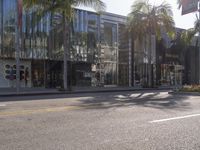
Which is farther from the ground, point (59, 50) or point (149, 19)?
point (149, 19)

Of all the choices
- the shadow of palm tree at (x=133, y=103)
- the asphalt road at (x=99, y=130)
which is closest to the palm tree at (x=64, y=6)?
the shadow of palm tree at (x=133, y=103)

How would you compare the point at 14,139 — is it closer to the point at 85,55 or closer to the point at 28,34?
the point at 28,34

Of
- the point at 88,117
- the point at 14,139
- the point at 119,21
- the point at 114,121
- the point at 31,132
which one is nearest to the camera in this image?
the point at 14,139

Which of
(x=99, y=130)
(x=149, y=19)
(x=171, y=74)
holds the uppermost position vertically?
(x=149, y=19)

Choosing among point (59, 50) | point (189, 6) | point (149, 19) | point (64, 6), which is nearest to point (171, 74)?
point (149, 19)

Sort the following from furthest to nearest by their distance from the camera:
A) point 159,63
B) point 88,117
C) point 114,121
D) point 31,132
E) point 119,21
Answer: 1. point 159,63
2. point 119,21
3. point 88,117
4. point 114,121
5. point 31,132

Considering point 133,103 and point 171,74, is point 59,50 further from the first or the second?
point 133,103

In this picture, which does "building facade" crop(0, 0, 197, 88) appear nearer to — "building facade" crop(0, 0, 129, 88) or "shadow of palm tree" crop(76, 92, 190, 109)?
"building facade" crop(0, 0, 129, 88)

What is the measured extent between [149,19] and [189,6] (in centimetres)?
949

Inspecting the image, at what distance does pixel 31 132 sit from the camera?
909 cm

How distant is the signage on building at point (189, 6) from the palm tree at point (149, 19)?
807 cm

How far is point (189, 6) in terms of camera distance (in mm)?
30234

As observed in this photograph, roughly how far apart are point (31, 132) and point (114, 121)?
2.70 metres

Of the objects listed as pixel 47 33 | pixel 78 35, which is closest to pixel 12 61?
pixel 47 33
